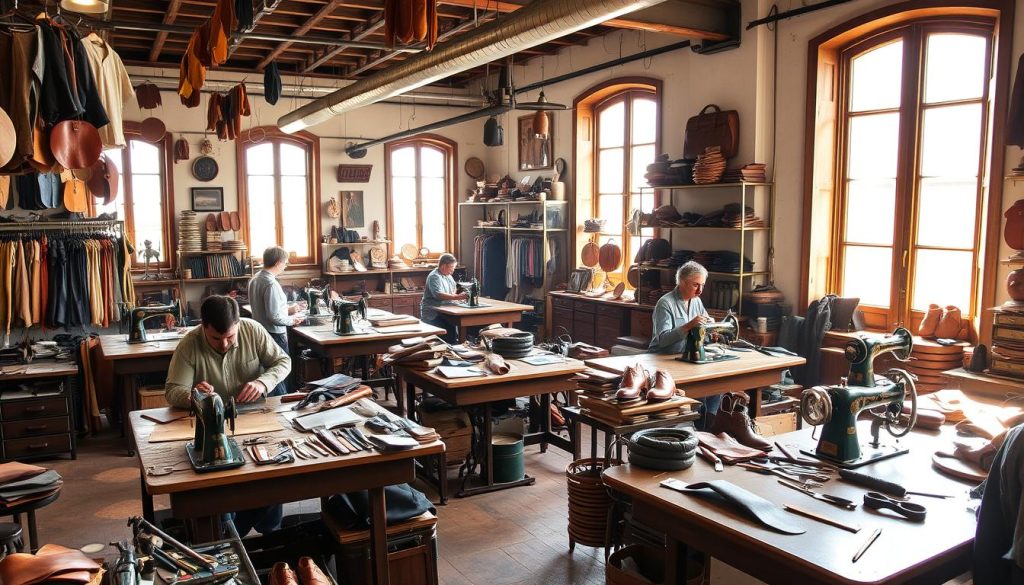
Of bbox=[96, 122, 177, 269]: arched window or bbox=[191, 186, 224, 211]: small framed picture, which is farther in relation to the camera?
bbox=[191, 186, 224, 211]: small framed picture

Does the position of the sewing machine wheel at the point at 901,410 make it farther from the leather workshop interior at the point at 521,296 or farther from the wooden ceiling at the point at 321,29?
the wooden ceiling at the point at 321,29

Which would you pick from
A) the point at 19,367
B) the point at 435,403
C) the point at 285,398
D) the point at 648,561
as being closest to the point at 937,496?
the point at 648,561

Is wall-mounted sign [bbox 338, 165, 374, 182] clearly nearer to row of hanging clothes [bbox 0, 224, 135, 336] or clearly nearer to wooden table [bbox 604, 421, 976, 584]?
row of hanging clothes [bbox 0, 224, 135, 336]

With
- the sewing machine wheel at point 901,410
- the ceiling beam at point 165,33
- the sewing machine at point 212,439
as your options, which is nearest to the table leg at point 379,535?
the sewing machine at point 212,439

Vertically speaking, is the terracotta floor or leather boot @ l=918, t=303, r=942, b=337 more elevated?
leather boot @ l=918, t=303, r=942, b=337

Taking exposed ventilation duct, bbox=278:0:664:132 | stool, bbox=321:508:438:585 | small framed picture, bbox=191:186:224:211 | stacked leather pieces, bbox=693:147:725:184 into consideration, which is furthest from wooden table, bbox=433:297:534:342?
stool, bbox=321:508:438:585

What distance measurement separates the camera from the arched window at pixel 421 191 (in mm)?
12258

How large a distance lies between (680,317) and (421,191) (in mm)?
7230

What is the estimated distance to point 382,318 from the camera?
799 cm

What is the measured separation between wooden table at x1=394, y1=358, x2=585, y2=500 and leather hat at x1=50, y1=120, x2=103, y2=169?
2.62 metres

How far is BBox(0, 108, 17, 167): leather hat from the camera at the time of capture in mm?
2602

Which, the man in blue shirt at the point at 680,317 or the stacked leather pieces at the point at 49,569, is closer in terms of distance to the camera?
the stacked leather pieces at the point at 49,569

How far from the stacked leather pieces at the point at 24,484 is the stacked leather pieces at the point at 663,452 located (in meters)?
2.60

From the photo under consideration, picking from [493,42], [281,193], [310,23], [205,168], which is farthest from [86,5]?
[281,193]
